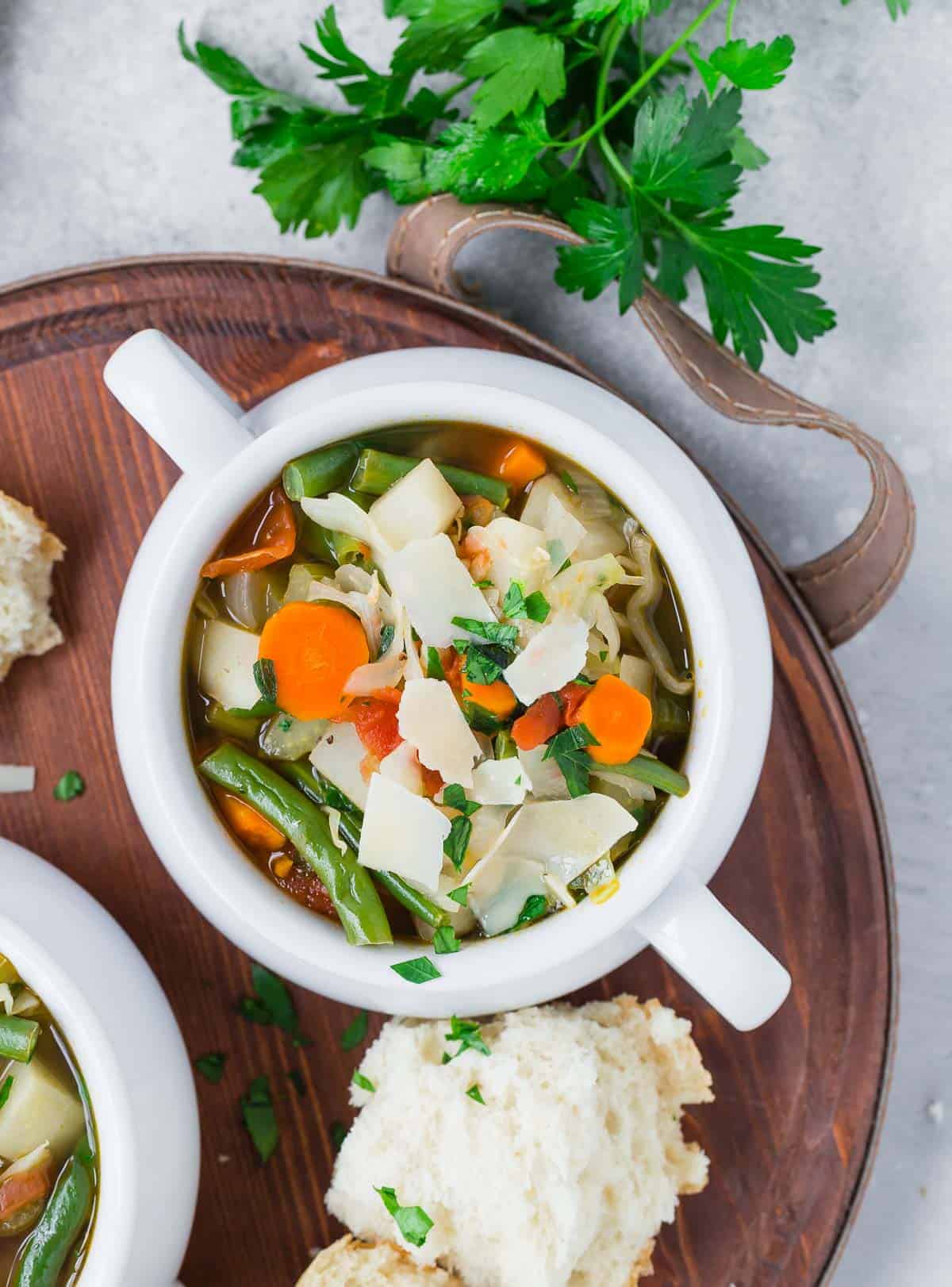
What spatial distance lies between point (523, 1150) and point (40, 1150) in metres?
0.75

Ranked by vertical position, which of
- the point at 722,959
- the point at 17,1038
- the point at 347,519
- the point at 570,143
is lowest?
the point at 17,1038

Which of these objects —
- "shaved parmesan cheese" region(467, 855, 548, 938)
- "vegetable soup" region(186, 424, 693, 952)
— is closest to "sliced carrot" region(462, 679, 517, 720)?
"vegetable soup" region(186, 424, 693, 952)

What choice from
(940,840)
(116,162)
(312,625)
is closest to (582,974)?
(312,625)

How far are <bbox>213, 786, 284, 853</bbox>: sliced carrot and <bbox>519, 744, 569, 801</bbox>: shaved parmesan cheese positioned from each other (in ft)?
1.26

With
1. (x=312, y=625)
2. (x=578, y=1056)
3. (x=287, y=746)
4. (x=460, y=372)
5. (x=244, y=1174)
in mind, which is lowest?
(x=244, y=1174)

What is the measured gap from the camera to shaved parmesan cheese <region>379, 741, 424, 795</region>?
1.65m

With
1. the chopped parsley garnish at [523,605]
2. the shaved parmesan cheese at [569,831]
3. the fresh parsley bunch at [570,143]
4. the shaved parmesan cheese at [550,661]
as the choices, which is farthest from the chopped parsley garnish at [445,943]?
the fresh parsley bunch at [570,143]

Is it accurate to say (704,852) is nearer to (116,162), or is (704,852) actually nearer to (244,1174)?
(244,1174)

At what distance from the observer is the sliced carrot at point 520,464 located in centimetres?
172

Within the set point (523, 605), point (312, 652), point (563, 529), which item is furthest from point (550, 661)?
point (312, 652)

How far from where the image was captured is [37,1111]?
1.79 metres

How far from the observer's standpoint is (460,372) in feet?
5.60

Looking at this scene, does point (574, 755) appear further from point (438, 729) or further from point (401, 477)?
point (401, 477)

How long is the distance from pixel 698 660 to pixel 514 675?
0.90ft
